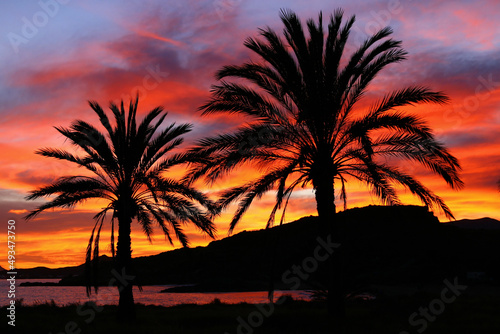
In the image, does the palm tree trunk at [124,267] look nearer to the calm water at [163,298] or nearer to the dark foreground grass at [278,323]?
the dark foreground grass at [278,323]

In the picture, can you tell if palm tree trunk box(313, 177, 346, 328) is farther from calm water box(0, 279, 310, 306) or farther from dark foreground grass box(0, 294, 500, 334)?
calm water box(0, 279, 310, 306)

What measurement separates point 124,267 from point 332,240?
30.0 ft

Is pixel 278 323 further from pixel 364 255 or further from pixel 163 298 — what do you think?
pixel 364 255

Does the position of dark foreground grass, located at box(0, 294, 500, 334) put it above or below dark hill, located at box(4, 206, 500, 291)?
below

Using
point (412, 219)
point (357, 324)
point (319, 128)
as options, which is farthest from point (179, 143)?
point (412, 219)

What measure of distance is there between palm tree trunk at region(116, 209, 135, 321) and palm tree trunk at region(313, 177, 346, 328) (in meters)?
8.40

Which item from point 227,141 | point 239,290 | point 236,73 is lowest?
point 239,290

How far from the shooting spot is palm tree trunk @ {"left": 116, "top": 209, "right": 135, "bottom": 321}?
827 inches

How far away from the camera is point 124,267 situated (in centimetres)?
2134

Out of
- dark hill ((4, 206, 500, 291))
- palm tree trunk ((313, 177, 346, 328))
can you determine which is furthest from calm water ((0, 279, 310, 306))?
palm tree trunk ((313, 177, 346, 328))

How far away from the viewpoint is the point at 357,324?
1733 cm

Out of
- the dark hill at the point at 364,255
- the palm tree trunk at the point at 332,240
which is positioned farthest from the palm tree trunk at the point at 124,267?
the dark hill at the point at 364,255

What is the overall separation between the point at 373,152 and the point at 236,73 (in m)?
5.40

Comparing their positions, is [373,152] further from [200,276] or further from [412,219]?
[200,276]
